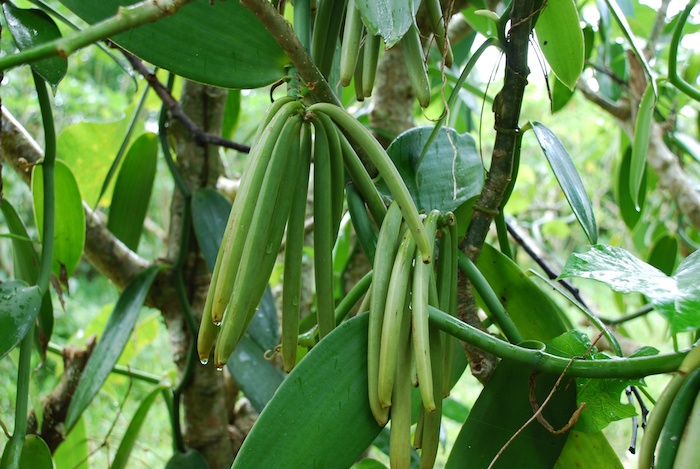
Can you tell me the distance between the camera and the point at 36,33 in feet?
1.34

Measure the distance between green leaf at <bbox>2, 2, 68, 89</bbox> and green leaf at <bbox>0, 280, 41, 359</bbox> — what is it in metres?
0.13

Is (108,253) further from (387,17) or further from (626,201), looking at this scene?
(626,201)

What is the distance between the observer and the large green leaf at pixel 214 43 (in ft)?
1.05

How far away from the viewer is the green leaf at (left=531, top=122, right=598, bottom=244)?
355mm

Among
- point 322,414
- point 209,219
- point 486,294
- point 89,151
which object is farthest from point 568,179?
point 89,151

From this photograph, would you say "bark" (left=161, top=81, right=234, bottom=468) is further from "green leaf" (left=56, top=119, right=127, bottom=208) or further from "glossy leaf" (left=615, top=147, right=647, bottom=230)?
"glossy leaf" (left=615, top=147, right=647, bottom=230)

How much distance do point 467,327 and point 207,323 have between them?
0.37ft

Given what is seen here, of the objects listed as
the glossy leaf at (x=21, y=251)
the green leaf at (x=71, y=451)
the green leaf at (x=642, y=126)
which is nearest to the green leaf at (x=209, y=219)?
the glossy leaf at (x=21, y=251)

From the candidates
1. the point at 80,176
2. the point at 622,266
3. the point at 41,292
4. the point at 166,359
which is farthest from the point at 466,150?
the point at 166,359

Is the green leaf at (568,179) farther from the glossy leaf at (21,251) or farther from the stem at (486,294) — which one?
the glossy leaf at (21,251)

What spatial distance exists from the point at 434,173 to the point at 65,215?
13.0 inches

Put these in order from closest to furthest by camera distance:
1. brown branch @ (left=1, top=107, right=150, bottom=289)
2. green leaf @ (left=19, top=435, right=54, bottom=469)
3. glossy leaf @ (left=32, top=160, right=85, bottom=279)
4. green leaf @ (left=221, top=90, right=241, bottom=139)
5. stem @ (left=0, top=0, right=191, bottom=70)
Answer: stem @ (left=0, top=0, right=191, bottom=70), green leaf @ (left=19, top=435, right=54, bottom=469), glossy leaf @ (left=32, top=160, right=85, bottom=279), brown branch @ (left=1, top=107, right=150, bottom=289), green leaf @ (left=221, top=90, right=241, bottom=139)

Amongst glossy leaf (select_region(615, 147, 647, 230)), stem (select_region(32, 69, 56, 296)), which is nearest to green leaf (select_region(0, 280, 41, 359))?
stem (select_region(32, 69, 56, 296))

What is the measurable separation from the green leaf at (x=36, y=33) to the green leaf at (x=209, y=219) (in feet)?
0.64
